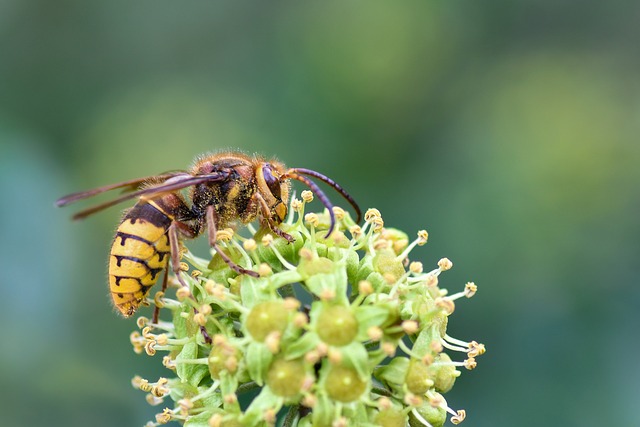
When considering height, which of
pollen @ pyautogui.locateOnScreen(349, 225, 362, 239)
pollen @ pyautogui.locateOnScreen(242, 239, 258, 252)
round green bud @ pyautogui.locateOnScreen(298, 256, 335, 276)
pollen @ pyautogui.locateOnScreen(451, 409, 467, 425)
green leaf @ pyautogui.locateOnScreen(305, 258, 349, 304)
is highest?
pollen @ pyautogui.locateOnScreen(349, 225, 362, 239)

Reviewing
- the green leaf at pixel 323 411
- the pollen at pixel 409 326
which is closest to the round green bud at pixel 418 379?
the pollen at pixel 409 326

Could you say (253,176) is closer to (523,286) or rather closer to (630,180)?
(523,286)

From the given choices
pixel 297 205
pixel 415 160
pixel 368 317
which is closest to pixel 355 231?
pixel 297 205

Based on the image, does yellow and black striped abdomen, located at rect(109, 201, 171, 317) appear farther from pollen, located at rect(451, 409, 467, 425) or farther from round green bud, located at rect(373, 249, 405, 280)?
pollen, located at rect(451, 409, 467, 425)

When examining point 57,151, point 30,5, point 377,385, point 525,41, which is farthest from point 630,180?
point 30,5

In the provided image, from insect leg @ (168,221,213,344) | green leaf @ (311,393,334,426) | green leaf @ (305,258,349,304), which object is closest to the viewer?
green leaf @ (311,393,334,426)

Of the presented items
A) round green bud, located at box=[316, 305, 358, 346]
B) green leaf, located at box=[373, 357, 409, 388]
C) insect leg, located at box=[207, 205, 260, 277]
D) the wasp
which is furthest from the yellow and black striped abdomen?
green leaf, located at box=[373, 357, 409, 388]

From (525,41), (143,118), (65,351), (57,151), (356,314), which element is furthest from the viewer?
(525,41)
